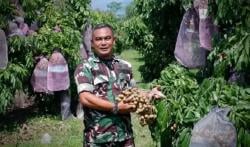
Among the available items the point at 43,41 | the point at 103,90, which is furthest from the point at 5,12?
the point at 103,90

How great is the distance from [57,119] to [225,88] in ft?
19.9

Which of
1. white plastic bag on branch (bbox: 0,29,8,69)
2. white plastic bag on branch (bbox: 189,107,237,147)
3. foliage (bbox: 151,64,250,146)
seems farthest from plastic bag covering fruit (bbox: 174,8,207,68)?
white plastic bag on branch (bbox: 0,29,8,69)

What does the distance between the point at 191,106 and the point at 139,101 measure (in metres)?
0.47

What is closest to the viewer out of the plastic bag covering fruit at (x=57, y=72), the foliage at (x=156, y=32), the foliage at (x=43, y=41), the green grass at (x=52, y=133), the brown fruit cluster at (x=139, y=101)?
the brown fruit cluster at (x=139, y=101)

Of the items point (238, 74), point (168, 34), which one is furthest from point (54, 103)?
point (238, 74)

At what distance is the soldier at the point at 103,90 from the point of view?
12.0 feet

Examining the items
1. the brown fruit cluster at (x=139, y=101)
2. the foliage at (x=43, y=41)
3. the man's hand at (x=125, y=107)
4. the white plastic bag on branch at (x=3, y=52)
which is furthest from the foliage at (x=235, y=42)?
the foliage at (x=43, y=41)

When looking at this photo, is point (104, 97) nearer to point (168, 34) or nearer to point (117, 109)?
point (117, 109)

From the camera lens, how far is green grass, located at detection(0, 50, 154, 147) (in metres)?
7.78

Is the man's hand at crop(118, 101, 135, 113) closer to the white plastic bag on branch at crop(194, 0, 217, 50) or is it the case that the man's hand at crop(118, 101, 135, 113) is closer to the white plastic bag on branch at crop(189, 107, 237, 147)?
the white plastic bag on branch at crop(189, 107, 237, 147)

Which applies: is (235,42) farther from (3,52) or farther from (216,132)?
(3,52)

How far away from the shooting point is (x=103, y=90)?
375 cm

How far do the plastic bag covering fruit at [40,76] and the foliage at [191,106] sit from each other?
4980 mm

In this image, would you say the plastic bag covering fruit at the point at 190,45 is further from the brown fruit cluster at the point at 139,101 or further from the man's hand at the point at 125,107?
the man's hand at the point at 125,107
